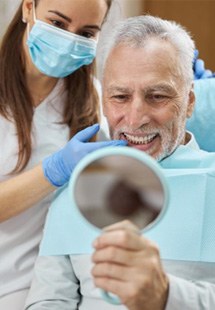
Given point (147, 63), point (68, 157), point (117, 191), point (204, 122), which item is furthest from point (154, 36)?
point (117, 191)

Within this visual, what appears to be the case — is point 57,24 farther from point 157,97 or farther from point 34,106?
point 157,97

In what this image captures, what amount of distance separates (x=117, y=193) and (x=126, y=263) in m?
0.12

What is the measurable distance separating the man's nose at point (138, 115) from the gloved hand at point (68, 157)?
56 mm

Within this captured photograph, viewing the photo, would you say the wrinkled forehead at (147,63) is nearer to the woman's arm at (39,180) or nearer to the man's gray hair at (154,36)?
the man's gray hair at (154,36)

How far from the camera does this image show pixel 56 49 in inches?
71.7

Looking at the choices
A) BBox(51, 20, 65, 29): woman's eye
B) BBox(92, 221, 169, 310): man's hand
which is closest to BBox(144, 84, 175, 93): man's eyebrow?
BBox(51, 20, 65, 29): woman's eye

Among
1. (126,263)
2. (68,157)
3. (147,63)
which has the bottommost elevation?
(68,157)

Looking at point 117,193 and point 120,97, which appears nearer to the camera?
point 117,193

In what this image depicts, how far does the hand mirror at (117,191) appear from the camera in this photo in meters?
0.87

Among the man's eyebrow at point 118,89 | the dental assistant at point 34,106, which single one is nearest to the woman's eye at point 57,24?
the dental assistant at point 34,106

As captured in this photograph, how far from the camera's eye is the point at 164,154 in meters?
1.48

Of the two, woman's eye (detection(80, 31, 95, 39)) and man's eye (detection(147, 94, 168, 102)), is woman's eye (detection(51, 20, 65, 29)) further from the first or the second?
man's eye (detection(147, 94, 168, 102))

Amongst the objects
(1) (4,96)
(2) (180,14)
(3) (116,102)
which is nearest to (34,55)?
(1) (4,96)

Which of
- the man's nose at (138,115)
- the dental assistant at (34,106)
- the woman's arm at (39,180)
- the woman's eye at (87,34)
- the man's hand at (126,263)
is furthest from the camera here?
the woman's eye at (87,34)
